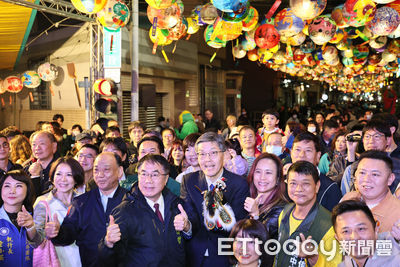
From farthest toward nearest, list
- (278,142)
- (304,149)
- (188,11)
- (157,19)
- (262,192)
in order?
(188,11)
(157,19)
(278,142)
(304,149)
(262,192)

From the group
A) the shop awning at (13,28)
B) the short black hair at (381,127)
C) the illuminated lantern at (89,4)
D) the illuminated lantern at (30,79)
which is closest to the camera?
the short black hair at (381,127)

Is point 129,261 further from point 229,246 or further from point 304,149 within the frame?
point 304,149

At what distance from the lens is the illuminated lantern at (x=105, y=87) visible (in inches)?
356

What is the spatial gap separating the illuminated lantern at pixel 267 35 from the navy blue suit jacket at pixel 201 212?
554 centimetres

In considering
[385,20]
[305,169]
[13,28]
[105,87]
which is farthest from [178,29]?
[305,169]

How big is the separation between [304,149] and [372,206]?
4.54 feet

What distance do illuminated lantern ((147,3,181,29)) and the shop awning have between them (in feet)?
11.3

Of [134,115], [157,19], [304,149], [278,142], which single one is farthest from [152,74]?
[304,149]

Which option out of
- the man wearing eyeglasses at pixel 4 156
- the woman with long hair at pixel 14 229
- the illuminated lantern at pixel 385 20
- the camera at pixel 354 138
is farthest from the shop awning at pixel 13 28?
the illuminated lantern at pixel 385 20

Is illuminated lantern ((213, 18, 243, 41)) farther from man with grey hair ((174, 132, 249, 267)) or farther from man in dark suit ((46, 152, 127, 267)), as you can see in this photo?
man in dark suit ((46, 152, 127, 267))

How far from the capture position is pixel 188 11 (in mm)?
15461

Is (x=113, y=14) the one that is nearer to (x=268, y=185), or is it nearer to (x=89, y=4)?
(x=89, y=4)

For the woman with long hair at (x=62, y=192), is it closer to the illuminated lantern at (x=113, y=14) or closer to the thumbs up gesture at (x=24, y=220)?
the thumbs up gesture at (x=24, y=220)

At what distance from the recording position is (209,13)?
23.3ft
